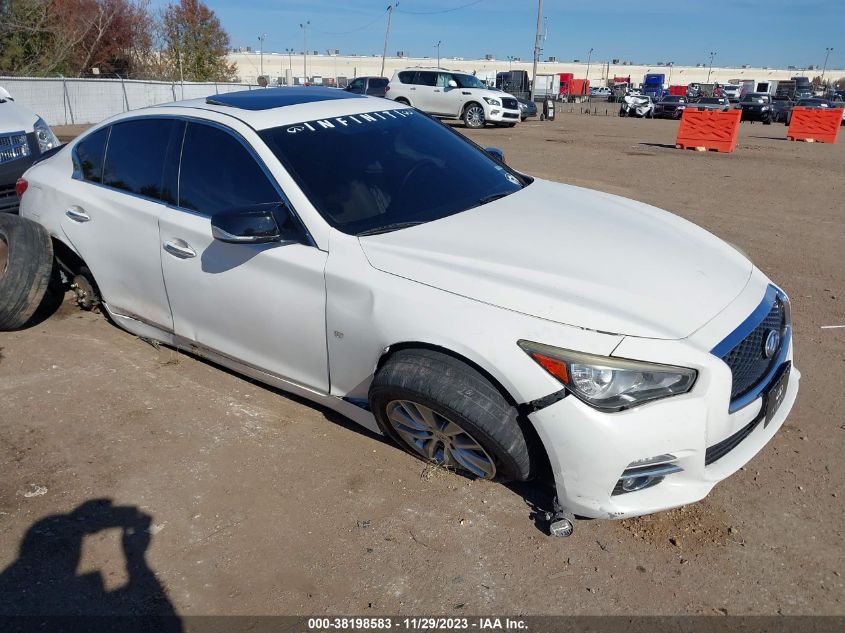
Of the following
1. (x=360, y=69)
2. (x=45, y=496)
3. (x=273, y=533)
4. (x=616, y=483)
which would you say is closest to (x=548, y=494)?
(x=616, y=483)

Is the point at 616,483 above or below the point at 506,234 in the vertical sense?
below

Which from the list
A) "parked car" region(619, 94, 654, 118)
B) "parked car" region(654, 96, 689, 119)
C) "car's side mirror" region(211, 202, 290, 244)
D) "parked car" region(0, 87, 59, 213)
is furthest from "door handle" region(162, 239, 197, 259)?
"parked car" region(619, 94, 654, 118)

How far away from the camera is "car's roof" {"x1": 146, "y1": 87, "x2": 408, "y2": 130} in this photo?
3.54m

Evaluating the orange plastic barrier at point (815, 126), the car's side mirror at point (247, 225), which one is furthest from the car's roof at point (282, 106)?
the orange plastic barrier at point (815, 126)

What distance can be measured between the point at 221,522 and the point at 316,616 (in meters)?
0.70

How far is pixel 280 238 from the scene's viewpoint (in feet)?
10.2

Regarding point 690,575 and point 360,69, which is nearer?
point 690,575

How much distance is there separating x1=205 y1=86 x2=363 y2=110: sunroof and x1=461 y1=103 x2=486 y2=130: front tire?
19042 mm

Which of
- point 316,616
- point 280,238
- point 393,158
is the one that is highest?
point 393,158

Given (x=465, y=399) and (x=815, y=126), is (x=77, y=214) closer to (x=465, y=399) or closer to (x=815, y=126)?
(x=465, y=399)

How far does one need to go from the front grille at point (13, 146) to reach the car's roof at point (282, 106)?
316 cm

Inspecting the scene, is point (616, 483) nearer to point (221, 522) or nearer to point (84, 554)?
point (221, 522)

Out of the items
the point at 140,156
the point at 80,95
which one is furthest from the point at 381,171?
the point at 80,95

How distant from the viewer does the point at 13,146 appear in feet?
21.6
